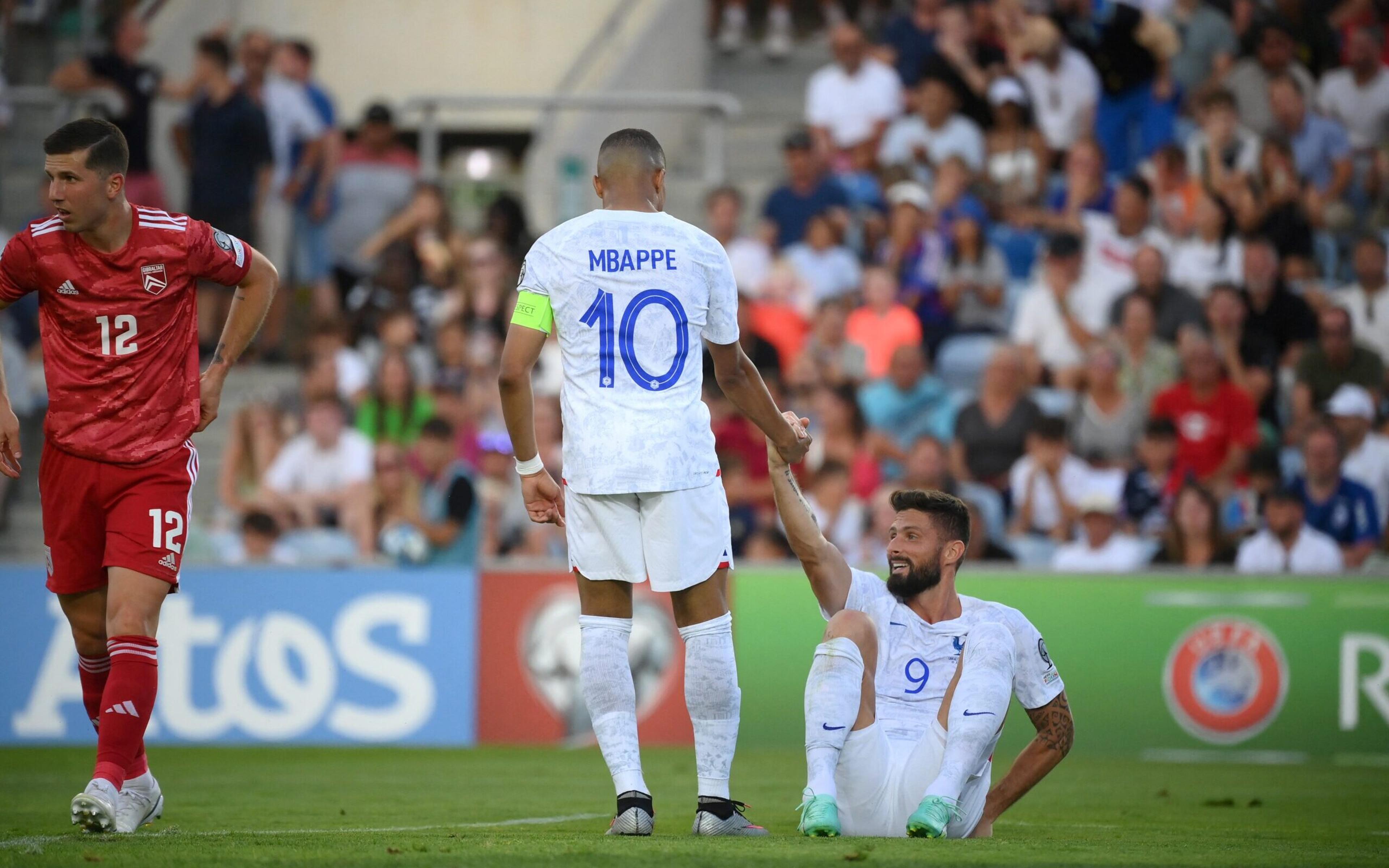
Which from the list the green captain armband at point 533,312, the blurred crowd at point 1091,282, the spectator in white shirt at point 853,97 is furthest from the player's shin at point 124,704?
the spectator in white shirt at point 853,97

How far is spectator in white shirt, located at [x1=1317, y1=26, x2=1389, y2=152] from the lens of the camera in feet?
52.0

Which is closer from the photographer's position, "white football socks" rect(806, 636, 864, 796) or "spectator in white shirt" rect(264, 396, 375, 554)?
"white football socks" rect(806, 636, 864, 796)

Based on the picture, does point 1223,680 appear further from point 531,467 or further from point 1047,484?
point 531,467

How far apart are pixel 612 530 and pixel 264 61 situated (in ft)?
36.8

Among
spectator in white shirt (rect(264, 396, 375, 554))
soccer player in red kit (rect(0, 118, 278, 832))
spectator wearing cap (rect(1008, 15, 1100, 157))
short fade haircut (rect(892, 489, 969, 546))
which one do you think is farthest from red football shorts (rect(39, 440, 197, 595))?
spectator wearing cap (rect(1008, 15, 1100, 157))

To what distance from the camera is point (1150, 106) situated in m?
16.5

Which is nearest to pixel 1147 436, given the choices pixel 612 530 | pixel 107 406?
pixel 612 530

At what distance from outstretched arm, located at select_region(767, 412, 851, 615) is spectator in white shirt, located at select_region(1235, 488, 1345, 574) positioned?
6.64 metres

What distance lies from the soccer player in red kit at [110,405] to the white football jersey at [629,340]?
4.59 ft

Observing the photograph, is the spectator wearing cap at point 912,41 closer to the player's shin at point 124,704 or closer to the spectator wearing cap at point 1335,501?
the spectator wearing cap at point 1335,501

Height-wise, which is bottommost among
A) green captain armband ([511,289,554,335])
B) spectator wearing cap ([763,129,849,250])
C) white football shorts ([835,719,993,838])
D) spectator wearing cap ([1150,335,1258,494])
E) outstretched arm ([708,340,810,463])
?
white football shorts ([835,719,993,838])

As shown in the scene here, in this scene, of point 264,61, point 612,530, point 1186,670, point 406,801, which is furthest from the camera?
point 264,61

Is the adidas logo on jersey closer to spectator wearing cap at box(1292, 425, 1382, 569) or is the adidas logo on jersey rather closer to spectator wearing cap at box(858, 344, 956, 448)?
spectator wearing cap at box(858, 344, 956, 448)

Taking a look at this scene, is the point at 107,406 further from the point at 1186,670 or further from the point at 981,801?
the point at 1186,670
